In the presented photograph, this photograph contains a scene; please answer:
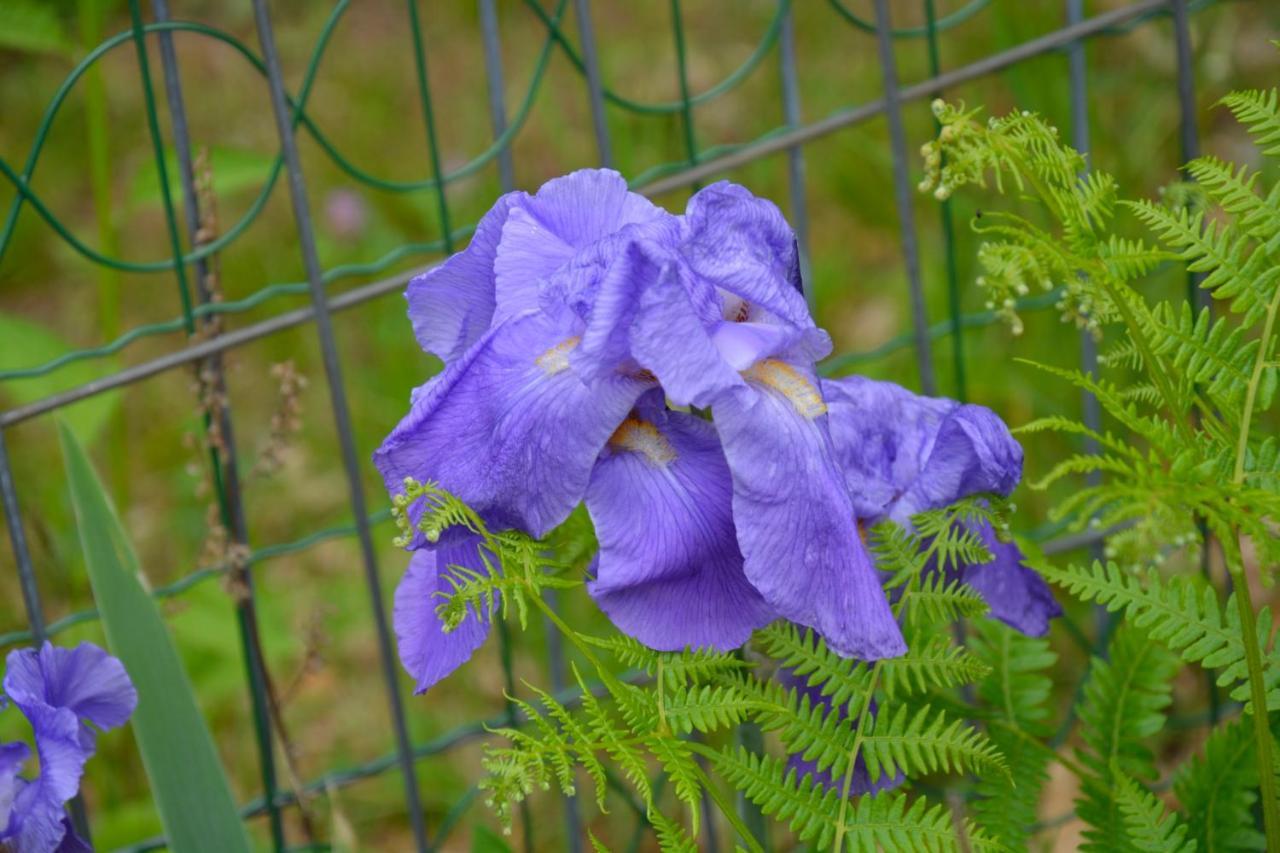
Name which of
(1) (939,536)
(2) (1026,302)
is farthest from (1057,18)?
(1) (939,536)

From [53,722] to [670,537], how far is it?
0.44 meters

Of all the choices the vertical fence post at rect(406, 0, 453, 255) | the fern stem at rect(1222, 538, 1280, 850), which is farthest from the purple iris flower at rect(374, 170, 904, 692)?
the vertical fence post at rect(406, 0, 453, 255)

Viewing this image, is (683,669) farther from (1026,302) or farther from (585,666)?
(585,666)

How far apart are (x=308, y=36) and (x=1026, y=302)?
8.73ft

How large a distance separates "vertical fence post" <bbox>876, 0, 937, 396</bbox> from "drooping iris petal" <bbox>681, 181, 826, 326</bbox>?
0.69 metres

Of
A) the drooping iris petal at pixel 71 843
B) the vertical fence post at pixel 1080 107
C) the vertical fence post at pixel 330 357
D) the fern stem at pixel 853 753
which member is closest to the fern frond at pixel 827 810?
the fern stem at pixel 853 753

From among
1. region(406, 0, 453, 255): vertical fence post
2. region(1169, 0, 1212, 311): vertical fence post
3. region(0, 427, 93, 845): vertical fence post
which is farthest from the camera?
region(1169, 0, 1212, 311): vertical fence post

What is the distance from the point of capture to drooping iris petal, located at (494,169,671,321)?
0.87 metres

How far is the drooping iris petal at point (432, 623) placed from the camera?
904 mm

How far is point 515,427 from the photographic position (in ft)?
2.74

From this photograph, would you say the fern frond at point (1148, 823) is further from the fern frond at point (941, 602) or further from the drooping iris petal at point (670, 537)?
the drooping iris petal at point (670, 537)

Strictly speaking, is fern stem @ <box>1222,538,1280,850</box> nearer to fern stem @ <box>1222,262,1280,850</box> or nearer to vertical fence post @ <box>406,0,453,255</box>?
fern stem @ <box>1222,262,1280,850</box>

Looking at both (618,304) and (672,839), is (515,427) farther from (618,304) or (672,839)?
(672,839)

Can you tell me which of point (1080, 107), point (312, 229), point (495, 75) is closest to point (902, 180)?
point (1080, 107)
